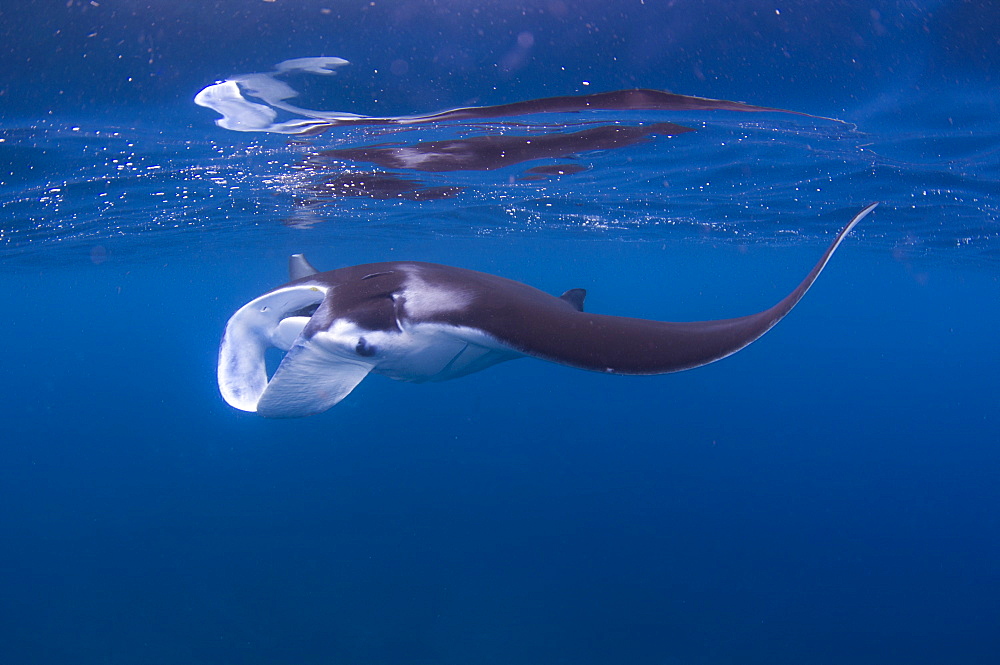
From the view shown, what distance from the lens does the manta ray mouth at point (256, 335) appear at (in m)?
3.52

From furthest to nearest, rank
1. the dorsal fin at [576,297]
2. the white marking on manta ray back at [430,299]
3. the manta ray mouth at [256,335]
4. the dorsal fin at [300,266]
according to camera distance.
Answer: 1. the dorsal fin at [300,266]
2. the dorsal fin at [576,297]
3. the manta ray mouth at [256,335]
4. the white marking on manta ray back at [430,299]

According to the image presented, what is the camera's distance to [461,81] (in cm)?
670

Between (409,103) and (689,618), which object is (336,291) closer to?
(409,103)

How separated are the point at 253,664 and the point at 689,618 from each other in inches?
332

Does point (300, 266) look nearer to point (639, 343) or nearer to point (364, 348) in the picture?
point (364, 348)

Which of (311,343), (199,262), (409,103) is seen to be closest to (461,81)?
(409,103)

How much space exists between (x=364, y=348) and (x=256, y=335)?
53.0 inches

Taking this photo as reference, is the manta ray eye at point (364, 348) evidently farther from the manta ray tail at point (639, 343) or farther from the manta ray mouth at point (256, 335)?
the manta ray tail at point (639, 343)

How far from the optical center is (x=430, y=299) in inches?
113

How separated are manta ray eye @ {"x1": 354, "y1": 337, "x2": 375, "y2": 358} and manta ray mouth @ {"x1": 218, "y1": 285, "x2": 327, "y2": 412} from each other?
0.76 meters

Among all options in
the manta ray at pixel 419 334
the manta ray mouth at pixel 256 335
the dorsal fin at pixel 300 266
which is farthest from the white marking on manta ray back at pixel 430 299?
the dorsal fin at pixel 300 266

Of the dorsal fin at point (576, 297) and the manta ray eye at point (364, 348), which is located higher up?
the dorsal fin at point (576, 297)

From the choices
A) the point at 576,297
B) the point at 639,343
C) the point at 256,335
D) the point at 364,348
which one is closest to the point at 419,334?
the point at 364,348

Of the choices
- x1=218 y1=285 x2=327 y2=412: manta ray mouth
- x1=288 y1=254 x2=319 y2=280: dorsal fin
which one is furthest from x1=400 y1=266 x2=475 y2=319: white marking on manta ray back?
x1=288 y1=254 x2=319 y2=280: dorsal fin
